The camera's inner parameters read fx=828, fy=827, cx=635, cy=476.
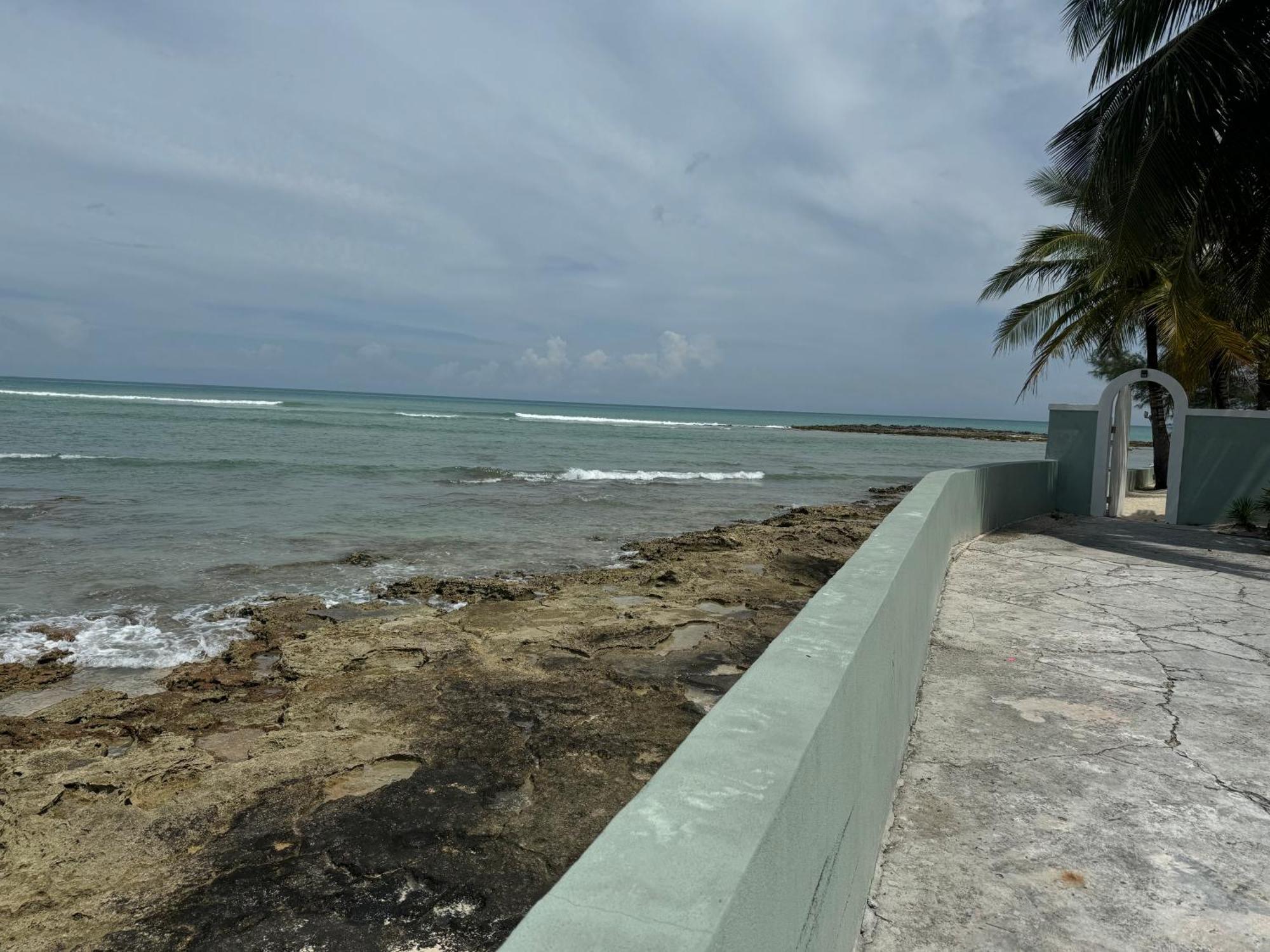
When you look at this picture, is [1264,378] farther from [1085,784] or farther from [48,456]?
[48,456]

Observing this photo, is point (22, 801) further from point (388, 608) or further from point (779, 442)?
point (779, 442)

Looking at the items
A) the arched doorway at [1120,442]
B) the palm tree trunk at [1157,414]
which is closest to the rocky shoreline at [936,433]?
the palm tree trunk at [1157,414]

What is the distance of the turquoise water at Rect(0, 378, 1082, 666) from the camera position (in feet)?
27.1

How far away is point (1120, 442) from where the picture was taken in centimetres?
1188

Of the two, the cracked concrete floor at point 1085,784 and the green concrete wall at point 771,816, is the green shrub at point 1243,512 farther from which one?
the green concrete wall at point 771,816

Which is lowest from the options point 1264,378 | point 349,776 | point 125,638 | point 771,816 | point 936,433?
point 125,638

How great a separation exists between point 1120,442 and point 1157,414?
6837 mm

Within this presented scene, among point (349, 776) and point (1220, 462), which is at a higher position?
point (1220, 462)

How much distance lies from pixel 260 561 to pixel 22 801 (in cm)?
644

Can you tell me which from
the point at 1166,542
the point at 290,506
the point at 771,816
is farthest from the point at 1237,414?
the point at 290,506

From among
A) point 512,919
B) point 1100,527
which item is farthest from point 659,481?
point 512,919

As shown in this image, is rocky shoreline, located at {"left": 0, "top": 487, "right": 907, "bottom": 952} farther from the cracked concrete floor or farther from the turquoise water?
the turquoise water

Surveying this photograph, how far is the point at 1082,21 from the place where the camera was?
34.6 ft

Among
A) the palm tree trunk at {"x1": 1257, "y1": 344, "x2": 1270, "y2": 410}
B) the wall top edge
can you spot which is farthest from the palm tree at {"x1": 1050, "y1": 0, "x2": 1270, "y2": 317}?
the palm tree trunk at {"x1": 1257, "y1": 344, "x2": 1270, "y2": 410}
